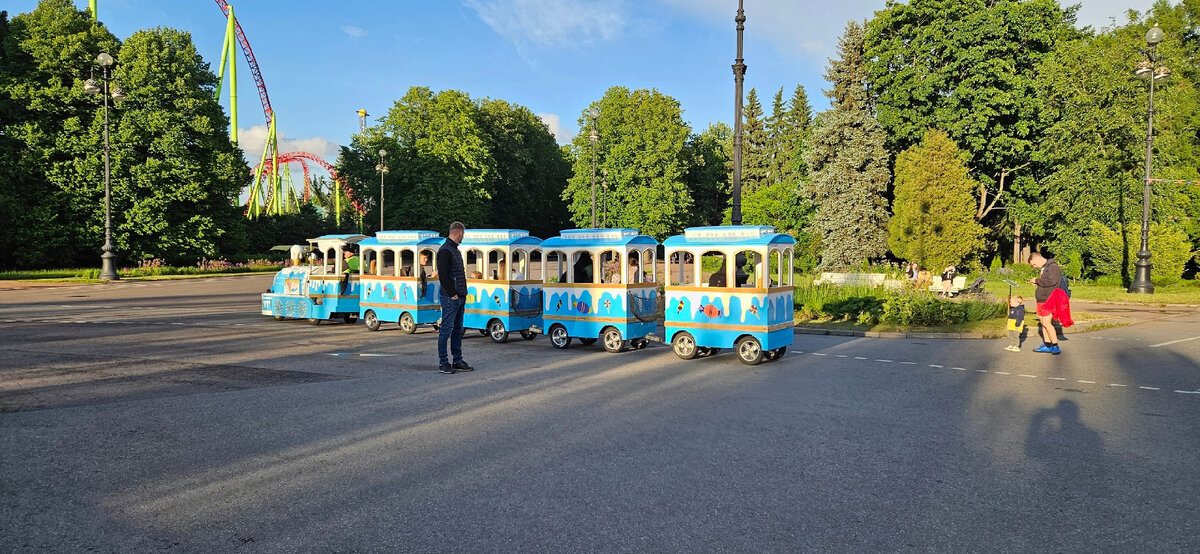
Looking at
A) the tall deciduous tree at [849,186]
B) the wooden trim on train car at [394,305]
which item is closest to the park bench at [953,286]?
the tall deciduous tree at [849,186]

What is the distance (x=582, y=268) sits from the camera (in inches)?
516

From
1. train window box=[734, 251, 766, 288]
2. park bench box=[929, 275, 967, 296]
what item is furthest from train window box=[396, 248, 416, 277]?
park bench box=[929, 275, 967, 296]

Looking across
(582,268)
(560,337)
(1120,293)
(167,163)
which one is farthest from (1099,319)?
(167,163)

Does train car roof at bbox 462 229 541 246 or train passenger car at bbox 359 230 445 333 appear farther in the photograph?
train passenger car at bbox 359 230 445 333

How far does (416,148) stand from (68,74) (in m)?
21.6

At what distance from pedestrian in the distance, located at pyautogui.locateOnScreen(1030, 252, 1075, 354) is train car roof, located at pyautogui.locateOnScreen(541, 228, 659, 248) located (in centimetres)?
727

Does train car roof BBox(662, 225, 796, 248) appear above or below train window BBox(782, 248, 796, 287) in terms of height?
above

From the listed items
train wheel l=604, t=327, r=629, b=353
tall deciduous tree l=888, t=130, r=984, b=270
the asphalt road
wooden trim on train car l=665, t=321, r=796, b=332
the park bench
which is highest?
tall deciduous tree l=888, t=130, r=984, b=270

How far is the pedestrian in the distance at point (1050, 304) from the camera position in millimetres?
12547

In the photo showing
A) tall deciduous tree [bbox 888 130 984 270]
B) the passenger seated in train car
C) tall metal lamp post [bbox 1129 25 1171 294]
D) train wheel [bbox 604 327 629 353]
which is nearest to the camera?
train wheel [bbox 604 327 629 353]

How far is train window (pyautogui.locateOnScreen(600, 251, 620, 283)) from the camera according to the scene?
503 inches

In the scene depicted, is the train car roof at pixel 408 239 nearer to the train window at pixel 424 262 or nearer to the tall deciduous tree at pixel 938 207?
the train window at pixel 424 262

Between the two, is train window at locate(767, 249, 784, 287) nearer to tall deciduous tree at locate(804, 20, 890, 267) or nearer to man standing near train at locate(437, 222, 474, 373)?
man standing near train at locate(437, 222, 474, 373)

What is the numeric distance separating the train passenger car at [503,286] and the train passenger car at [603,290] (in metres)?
0.71
